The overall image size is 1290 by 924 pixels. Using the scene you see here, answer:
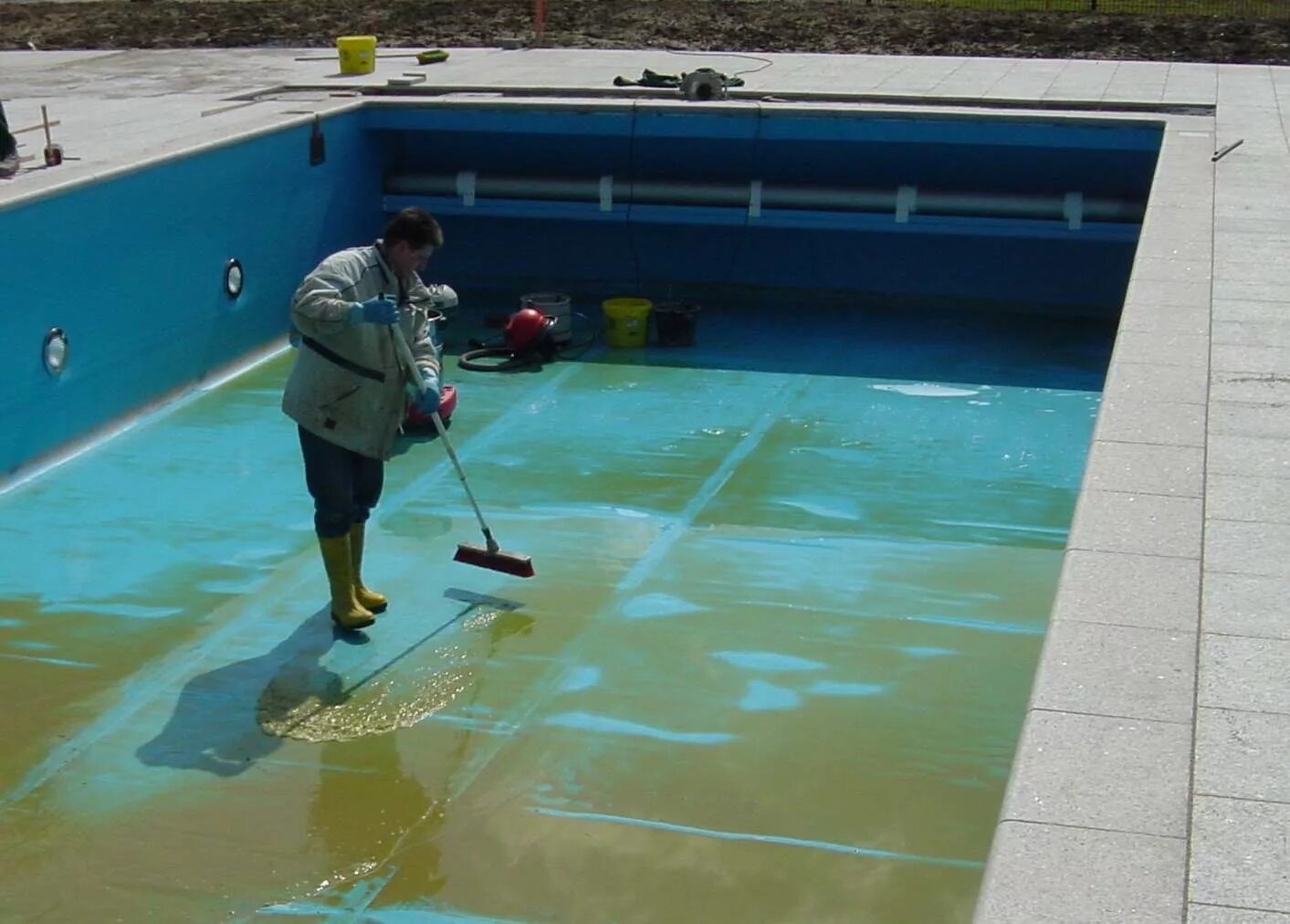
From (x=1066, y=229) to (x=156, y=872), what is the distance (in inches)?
351

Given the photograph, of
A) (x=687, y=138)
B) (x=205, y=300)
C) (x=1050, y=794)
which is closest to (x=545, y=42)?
(x=687, y=138)

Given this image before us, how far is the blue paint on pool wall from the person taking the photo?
6301 millimetres

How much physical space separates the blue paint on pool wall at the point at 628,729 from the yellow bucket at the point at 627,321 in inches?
232

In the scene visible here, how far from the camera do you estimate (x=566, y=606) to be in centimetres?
754

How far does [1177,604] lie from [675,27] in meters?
15.0

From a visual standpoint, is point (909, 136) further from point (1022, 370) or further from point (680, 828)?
point (680, 828)

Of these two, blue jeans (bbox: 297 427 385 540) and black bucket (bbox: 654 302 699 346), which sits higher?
blue jeans (bbox: 297 427 385 540)

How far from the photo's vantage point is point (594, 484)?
9.23m

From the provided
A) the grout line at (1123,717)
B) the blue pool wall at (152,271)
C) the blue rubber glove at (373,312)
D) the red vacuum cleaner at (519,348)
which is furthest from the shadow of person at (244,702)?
the red vacuum cleaner at (519,348)

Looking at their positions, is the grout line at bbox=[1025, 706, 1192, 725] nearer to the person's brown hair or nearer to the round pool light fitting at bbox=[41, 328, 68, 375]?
the person's brown hair

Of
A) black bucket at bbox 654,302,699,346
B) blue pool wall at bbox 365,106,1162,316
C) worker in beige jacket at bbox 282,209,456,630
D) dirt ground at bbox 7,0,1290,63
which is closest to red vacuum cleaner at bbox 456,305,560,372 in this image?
black bucket at bbox 654,302,699,346

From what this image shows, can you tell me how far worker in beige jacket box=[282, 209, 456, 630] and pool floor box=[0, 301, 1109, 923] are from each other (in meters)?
0.79

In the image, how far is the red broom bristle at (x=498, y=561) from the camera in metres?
7.51

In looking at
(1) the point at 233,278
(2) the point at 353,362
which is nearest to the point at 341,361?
(2) the point at 353,362
